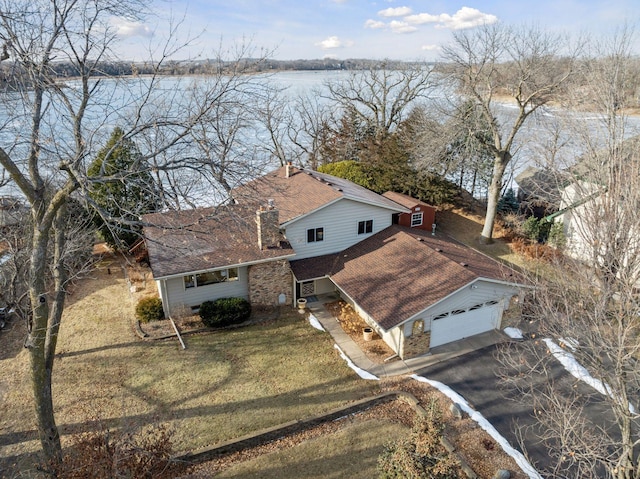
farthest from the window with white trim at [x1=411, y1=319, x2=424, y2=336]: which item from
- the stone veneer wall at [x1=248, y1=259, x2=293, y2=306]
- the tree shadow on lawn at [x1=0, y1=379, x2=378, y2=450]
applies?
the stone veneer wall at [x1=248, y1=259, x2=293, y2=306]

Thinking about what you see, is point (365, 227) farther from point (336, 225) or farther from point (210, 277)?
point (210, 277)

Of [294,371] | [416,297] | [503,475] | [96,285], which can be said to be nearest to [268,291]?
[294,371]

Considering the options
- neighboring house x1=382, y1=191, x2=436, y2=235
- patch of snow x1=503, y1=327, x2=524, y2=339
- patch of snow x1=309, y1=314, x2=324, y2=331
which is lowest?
patch of snow x1=503, y1=327, x2=524, y2=339

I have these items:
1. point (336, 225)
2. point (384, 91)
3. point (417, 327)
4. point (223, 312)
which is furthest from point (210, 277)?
point (384, 91)

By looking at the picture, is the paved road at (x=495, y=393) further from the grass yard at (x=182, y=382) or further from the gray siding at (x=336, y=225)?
the gray siding at (x=336, y=225)

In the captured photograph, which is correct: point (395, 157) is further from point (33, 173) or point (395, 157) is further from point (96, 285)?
point (33, 173)

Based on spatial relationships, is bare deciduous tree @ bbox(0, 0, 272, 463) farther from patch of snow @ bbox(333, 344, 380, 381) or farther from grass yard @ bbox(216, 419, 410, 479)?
patch of snow @ bbox(333, 344, 380, 381)

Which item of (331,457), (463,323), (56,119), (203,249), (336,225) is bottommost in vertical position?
(331,457)
